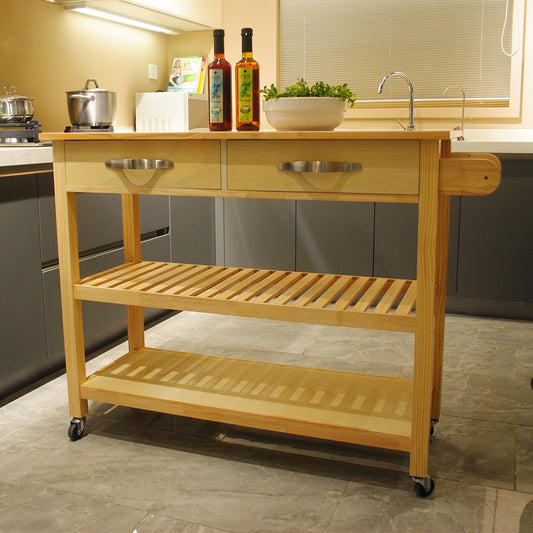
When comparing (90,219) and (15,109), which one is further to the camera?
(90,219)

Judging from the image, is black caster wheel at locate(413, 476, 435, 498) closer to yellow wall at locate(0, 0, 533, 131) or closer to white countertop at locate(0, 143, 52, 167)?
white countertop at locate(0, 143, 52, 167)

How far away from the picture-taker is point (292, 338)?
9.59 feet

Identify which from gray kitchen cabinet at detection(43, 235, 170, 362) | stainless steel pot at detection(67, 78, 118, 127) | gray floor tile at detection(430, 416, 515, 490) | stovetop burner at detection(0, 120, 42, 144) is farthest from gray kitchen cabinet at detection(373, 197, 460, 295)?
stovetop burner at detection(0, 120, 42, 144)

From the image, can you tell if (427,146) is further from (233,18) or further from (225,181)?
(233,18)

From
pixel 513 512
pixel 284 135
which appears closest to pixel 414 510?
pixel 513 512

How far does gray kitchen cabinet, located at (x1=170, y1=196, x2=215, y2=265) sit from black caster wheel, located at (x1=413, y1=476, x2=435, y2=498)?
6.28 ft

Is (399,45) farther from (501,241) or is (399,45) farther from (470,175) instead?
(470,175)

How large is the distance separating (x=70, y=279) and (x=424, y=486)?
44.2 inches

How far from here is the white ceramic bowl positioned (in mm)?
1630

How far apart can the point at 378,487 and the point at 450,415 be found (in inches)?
20.8

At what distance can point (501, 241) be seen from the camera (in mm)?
3098

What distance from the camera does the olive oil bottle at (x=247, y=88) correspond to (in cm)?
170

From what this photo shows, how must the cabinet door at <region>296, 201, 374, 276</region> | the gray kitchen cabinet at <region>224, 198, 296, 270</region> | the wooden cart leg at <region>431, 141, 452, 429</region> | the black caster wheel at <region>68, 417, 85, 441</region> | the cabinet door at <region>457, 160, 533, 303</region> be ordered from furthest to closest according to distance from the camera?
the gray kitchen cabinet at <region>224, 198, 296, 270</region>
the cabinet door at <region>296, 201, 374, 276</region>
the cabinet door at <region>457, 160, 533, 303</region>
the black caster wheel at <region>68, 417, 85, 441</region>
the wooden cart leg at <region>431, 141, 452, 429</region>

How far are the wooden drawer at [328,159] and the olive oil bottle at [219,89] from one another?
11 centimetres
